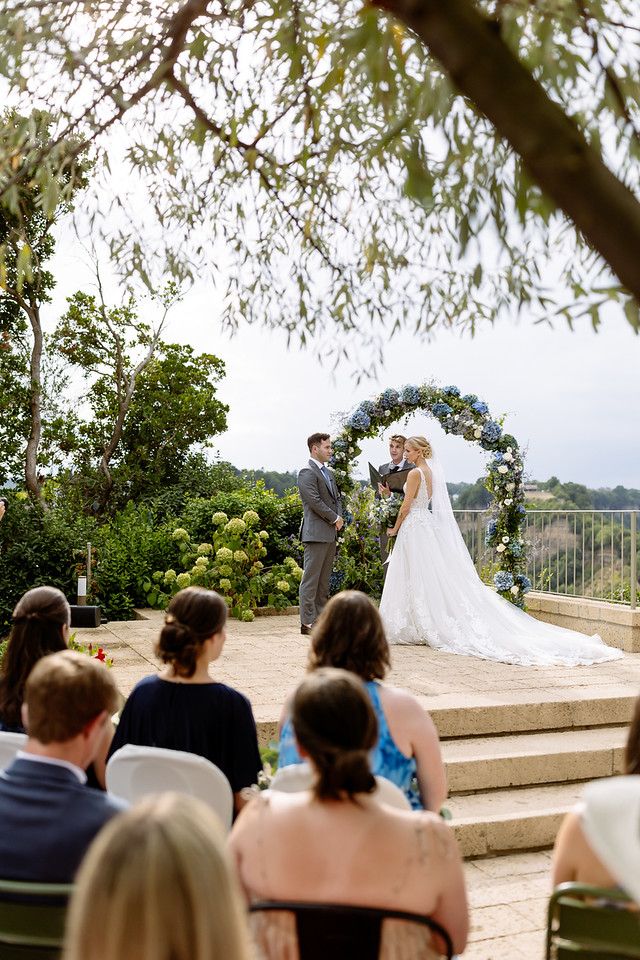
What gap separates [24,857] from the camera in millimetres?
1784

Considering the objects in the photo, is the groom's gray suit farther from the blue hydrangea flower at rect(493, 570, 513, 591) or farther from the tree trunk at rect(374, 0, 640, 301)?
the tree trunk at rect(374, 0, 640, 301)

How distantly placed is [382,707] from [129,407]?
48.6 feet

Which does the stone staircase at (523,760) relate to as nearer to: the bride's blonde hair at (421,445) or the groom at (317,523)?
the bride's blonde hair at (421,445)

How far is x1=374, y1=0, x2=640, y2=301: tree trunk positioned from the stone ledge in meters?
7.90

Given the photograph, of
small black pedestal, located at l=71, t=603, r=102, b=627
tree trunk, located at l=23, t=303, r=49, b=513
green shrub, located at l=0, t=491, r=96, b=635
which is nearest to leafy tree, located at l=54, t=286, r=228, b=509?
tree trunk, located at l=23, t=303, r=49, b=513

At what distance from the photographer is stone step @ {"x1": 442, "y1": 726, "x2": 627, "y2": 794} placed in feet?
16.4

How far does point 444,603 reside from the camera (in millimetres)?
8312

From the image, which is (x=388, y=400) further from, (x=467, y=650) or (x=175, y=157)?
(x=175, y=157)

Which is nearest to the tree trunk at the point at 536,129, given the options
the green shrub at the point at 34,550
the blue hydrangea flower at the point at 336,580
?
the blue hydrangea flower at the point at 336,580

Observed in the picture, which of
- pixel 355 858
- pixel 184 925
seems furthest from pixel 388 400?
pixel 184 925

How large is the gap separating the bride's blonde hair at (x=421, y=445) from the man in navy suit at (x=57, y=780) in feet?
21.3

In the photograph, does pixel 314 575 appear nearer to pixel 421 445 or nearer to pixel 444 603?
pixel 444 603

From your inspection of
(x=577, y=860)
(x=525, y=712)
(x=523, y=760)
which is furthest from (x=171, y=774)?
(x=525, y=712)

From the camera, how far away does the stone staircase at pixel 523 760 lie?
14.8ft
